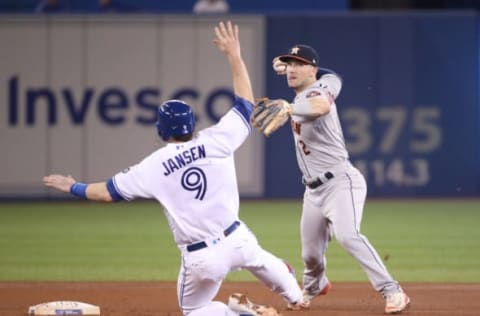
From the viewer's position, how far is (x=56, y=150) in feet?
57.0

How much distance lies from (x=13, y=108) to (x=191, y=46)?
2.99m

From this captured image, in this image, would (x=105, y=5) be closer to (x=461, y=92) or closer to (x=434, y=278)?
(x=461, y=92)

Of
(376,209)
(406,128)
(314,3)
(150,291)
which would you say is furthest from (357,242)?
(314,3)

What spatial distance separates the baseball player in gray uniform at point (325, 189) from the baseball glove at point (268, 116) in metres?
0.65

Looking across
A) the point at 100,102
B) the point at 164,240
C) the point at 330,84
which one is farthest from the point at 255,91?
the point at 330,84

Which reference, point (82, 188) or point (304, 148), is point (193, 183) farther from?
point (304, 148)

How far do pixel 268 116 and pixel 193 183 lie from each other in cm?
77

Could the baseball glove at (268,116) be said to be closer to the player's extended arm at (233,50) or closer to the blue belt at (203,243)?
the player's extended arm at (233,50)

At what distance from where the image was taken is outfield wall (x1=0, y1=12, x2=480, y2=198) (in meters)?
17.4

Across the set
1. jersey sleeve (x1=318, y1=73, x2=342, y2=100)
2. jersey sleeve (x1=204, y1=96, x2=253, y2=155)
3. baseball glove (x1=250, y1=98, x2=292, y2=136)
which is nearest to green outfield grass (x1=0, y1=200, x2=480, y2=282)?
jersey sleeve (x1=318, y1=73, x2=342, y2=100)

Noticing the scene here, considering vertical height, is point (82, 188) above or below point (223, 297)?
above

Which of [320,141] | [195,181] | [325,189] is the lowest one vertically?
[325,189]

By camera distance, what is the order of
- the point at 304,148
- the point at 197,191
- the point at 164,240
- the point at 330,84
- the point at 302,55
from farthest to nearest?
the point at 164,240 → the point at 304,148 → the point at 302,55 → the point at 330,84 → the point at 197,191

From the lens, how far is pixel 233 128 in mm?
6938
